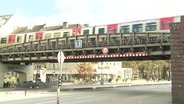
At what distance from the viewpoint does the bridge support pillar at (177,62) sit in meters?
26.0

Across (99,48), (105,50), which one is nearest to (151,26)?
(105,50)

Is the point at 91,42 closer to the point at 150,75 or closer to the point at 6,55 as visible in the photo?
the point at 6,55

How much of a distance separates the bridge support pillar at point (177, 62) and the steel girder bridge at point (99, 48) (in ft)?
30.0

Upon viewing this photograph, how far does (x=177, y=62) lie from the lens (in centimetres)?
2662

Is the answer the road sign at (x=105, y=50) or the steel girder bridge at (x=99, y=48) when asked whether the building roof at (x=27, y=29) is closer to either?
the steel girder bridge at (x=99, y=48)

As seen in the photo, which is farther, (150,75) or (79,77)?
(150,75)

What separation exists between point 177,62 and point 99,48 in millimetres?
16642

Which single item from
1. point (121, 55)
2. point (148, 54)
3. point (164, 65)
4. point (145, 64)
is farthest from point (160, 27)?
point (164, 65)

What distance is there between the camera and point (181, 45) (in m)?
26.6

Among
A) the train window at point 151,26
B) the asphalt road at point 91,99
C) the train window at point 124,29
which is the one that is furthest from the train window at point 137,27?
the asphalt road at point 91,99

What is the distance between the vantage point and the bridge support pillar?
2600cm

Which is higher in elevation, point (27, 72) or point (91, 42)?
point (91, 42)

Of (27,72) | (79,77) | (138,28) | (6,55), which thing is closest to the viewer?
(138,28)

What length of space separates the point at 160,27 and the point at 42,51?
18646 mm
